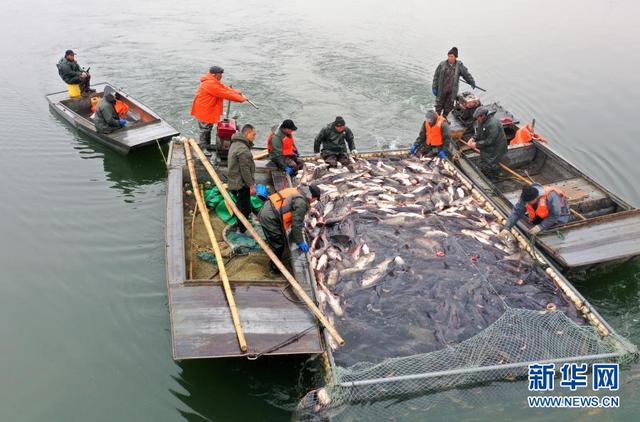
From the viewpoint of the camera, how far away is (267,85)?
1875 cm

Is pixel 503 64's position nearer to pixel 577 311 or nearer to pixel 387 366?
pixel 577 311

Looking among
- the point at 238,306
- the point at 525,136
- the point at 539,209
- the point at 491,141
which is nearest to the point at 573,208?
the point at 539,209

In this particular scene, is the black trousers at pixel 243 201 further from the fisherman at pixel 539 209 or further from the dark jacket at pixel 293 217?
the fisherman at pixel 539 209

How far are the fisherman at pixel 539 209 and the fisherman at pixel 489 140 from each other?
2406 millimetres

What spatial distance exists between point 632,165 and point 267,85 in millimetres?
12939

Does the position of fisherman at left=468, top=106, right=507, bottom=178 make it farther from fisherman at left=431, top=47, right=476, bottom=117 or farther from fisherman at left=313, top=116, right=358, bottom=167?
fisherman at left=313, top=116, right=358, bottom=167

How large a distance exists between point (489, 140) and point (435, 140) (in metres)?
1.27

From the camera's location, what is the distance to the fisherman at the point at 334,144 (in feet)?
37.3

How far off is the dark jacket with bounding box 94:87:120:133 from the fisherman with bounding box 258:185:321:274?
24.4 ft

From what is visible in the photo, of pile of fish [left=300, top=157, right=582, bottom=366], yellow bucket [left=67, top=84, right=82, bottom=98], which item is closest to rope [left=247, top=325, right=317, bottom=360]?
pile of fish [left=300, top=157, right=582, bottom=366]

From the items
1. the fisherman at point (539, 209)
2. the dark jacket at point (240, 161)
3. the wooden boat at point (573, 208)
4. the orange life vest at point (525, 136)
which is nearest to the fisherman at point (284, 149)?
the dark jacket at point (240, 161)

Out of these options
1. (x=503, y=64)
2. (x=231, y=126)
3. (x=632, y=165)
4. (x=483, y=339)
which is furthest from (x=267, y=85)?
(x=483, y=339)

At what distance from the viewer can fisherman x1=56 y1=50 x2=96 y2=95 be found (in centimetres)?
1476

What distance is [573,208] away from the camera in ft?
32.4
